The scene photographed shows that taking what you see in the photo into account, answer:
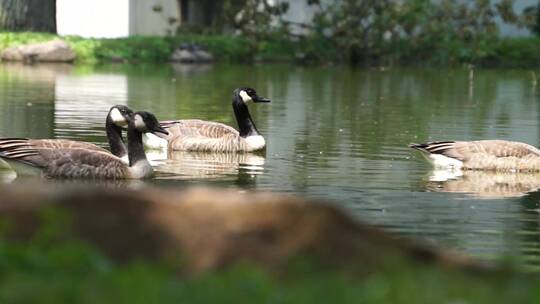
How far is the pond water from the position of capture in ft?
41.8

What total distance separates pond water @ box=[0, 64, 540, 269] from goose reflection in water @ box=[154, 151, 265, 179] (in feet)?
0.06

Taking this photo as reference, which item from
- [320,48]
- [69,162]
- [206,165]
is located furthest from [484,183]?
[320,48]

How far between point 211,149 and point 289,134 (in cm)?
281

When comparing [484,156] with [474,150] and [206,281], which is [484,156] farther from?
[206,281]

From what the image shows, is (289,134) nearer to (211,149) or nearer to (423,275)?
(211,149)

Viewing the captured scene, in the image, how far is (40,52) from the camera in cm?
4216

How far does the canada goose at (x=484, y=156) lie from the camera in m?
16.5

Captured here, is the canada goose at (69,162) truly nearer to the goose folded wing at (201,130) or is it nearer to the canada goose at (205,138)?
the canada goose at (205,138)

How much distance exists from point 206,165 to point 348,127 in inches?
226

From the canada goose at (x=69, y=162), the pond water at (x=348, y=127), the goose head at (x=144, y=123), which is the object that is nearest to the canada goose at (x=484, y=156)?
the pond water at (x=348, y=127)

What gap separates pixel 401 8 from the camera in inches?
1837

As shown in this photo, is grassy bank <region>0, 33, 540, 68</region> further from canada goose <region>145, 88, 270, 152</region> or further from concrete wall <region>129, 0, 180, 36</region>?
canada goose <region>145, 88, 270, 152</region>

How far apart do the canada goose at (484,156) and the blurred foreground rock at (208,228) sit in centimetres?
1104

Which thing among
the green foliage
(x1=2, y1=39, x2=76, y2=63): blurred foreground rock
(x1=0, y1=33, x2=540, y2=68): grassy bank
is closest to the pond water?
(x1=2, y1=39, x2=76, y2=63): blurred foreground rock
